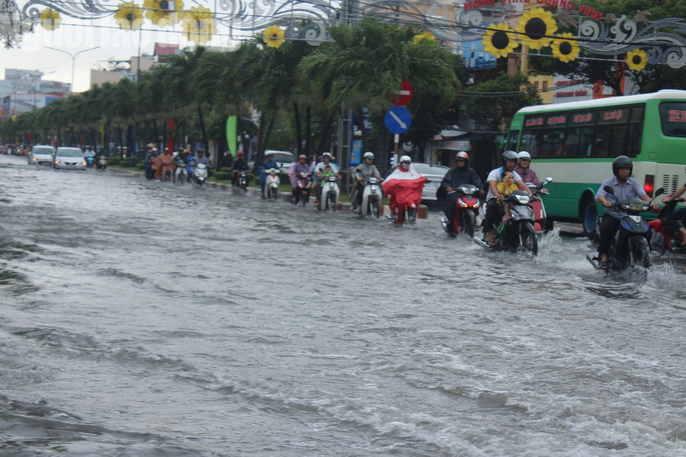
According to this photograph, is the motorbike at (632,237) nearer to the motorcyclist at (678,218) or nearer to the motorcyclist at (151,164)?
the motorcyclist at (678,218)

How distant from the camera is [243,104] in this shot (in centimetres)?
4341

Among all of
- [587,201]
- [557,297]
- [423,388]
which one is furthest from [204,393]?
[587,201]

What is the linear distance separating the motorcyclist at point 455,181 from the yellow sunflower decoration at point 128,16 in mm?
11137

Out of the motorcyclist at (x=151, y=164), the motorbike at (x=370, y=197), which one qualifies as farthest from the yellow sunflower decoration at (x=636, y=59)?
the motorcyclist at (x=151, y=164)

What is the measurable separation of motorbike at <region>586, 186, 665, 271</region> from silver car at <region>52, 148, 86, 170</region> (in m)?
43.0

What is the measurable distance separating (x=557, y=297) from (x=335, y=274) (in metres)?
2.34

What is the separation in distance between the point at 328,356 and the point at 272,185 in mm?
20812

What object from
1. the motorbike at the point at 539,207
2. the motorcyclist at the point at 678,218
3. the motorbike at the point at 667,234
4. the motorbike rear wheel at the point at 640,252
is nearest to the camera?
the motorbike rear wheel at the point at 640,252

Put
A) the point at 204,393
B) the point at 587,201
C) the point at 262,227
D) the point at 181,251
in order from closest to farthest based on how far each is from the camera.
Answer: the point at 204,393 → the point at 181,251 → the point at 262,227 → the point at 587,201

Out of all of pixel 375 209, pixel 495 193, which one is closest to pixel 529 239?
pixel 495 193

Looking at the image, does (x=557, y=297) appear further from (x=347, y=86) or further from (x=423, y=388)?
(x=347, y=86)

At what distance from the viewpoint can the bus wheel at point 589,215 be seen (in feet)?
57.2

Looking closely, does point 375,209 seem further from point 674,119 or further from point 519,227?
point 519,227

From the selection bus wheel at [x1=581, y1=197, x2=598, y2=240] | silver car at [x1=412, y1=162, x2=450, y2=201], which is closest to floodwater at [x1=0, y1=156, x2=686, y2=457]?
bus wheel at [x1=581, y1=197, x2=598, y2=240]
